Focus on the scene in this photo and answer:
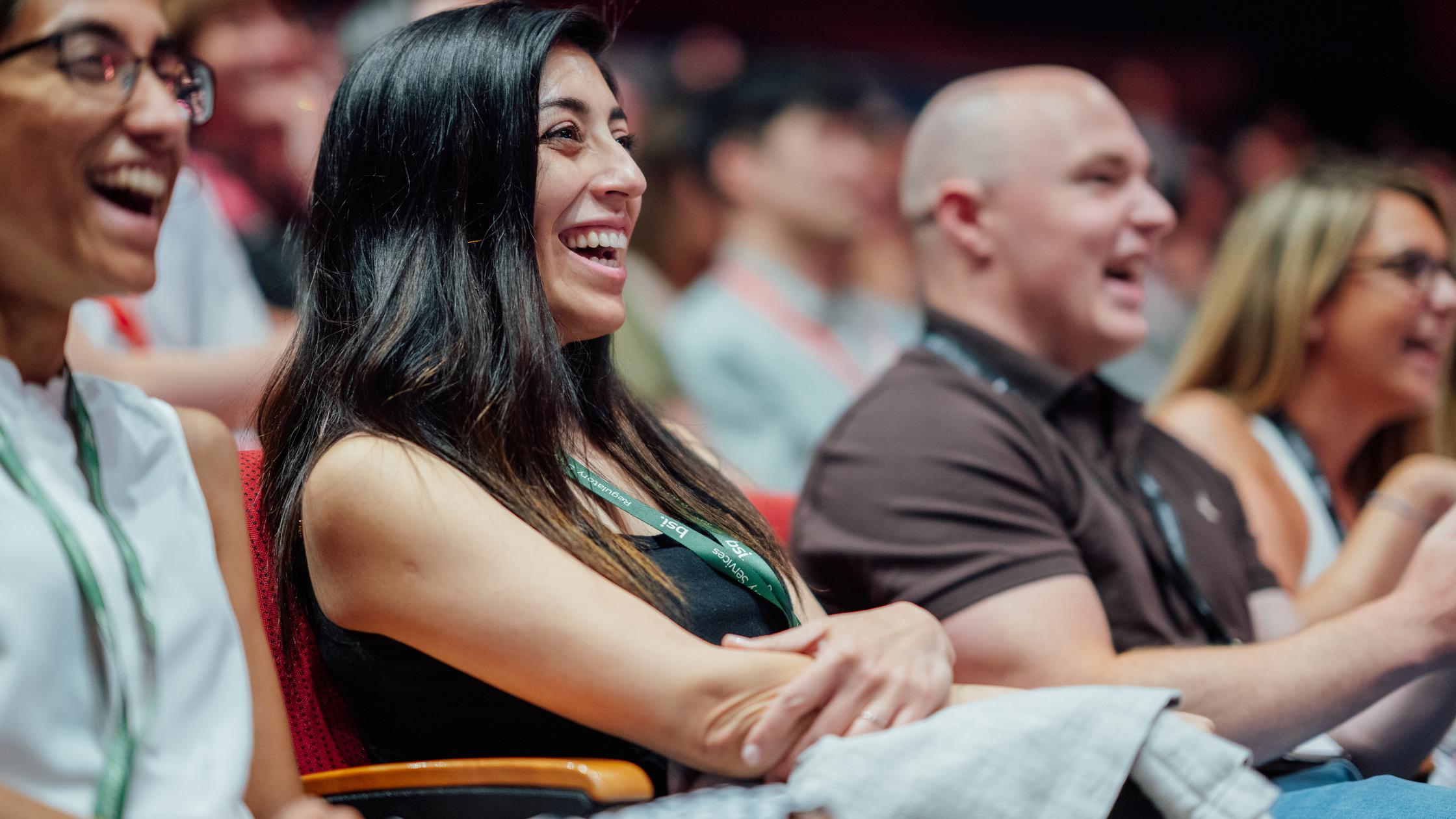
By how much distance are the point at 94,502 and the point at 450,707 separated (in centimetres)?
43

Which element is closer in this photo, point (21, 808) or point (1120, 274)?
point (21, 808)

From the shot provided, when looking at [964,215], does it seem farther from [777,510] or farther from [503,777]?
[503,777]

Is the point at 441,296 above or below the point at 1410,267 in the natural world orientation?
above

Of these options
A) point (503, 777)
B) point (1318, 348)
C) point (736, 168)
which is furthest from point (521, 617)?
point (736, 168)

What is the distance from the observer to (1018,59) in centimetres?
632

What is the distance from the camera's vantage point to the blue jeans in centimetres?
142

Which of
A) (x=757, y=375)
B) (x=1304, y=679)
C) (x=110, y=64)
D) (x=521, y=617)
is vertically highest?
(x=110, y=64)

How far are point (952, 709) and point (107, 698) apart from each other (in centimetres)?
65

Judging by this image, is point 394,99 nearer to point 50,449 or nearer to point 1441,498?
point 50,449

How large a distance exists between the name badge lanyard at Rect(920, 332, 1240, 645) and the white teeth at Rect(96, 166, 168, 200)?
48.5 inches

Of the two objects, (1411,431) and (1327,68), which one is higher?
(1327,68)

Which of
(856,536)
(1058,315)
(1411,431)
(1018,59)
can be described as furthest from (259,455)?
(1018,59)

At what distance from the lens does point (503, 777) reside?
3.86ft

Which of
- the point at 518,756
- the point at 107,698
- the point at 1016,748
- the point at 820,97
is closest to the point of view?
the point at 107,698
